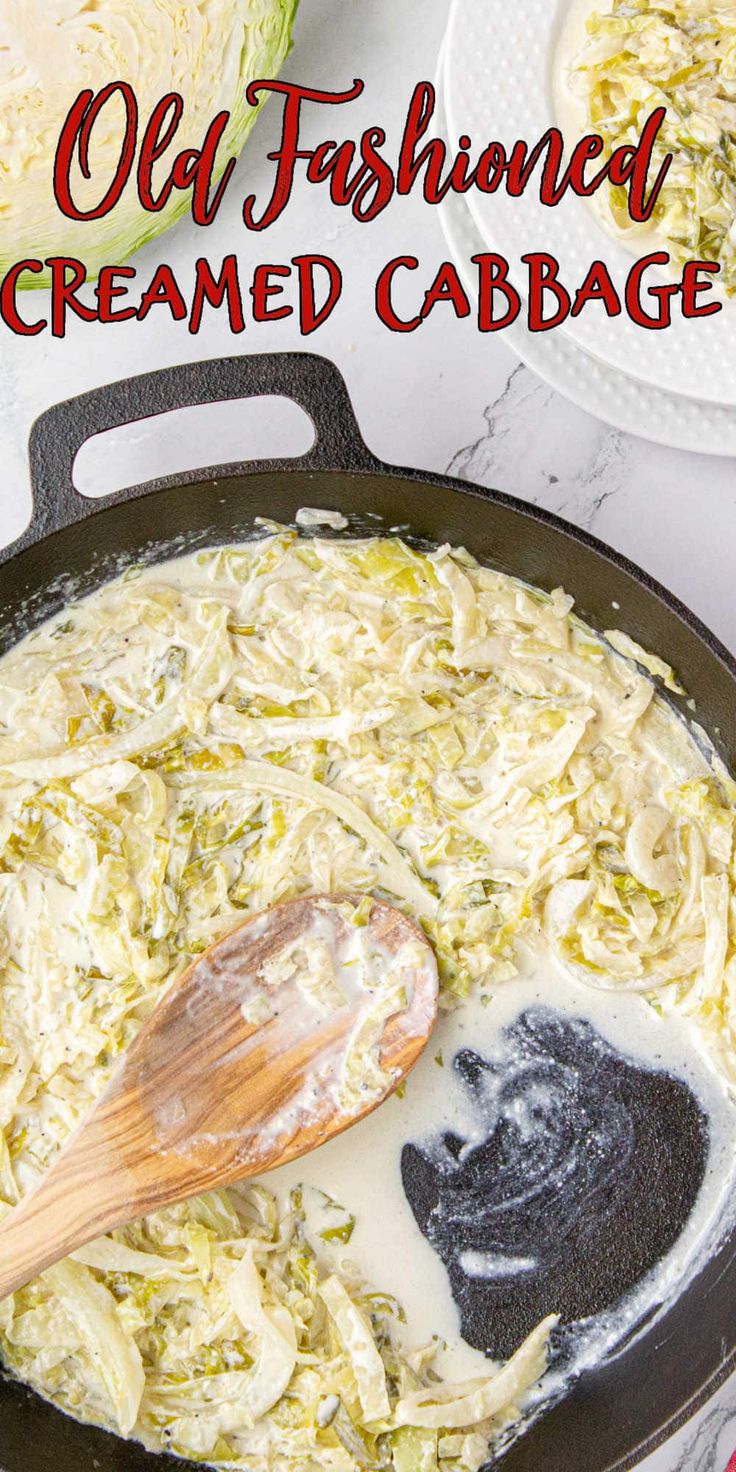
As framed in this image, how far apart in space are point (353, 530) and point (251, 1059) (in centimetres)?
116

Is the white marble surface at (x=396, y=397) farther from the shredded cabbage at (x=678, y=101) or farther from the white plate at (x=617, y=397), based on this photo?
the shredded cabbage at (x=678, y=101)

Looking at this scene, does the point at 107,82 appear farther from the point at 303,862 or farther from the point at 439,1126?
the point at 439,1126

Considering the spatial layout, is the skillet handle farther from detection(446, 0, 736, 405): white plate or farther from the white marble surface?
detection(446, 0, 736, 405): white plate

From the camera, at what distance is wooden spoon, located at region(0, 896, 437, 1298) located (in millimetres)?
2557

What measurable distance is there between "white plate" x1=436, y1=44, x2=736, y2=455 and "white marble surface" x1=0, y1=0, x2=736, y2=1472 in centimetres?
12

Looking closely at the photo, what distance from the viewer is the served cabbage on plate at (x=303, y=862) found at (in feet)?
8.89

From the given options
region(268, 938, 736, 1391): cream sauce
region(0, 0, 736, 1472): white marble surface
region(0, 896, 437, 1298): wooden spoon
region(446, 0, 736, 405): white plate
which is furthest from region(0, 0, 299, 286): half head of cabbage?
region(268, 938, 736, 1391): cream sauce

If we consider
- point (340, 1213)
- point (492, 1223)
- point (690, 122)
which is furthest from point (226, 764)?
point (690, 122)

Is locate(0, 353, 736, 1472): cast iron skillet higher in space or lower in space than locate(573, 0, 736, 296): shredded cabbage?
lower

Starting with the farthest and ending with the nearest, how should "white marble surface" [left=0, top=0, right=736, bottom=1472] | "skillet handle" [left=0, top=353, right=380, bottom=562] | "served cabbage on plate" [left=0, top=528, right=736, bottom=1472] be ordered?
"white marble surface" [left=0, top=0, right=736, bottom=1472] < "served cabbage on plate" [left=0, top=528, right=736, bottom=1472] < "skillet handle" [left=0, top=353, right=380, bottom=562]

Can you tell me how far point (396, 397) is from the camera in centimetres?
291

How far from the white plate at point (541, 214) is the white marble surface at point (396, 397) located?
0.28 meters

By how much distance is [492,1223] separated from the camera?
2.84 m

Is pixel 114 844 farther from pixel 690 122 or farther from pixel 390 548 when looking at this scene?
pixel 690 122
